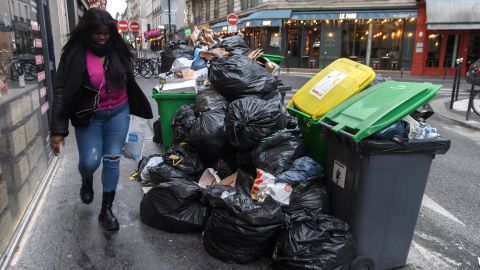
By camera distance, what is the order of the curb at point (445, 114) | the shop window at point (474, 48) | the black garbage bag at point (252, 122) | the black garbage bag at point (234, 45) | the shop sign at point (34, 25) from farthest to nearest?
1. the shop window at point (474, 48)
2. the curb at point (445, 114)
3. the black garbage bag at point (234, 45)
4. the shop sign at point (34, 25)
5. the black garbage bag at point (252, 122)

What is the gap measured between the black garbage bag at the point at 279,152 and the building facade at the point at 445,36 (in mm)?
20019

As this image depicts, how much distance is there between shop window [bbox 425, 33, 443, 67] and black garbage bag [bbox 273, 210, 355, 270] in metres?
22.2

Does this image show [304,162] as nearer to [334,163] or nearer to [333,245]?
[334,163]

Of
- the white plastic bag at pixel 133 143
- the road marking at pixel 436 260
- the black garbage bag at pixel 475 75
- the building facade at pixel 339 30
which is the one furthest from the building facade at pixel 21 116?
the building facade at pixel 339 30

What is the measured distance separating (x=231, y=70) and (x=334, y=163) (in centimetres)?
189

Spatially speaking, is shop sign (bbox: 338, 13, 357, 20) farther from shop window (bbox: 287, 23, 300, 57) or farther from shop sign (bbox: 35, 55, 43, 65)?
shop sign (bbox: 35, 55, 43, 65)

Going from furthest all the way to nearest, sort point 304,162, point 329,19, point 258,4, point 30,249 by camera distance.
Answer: point 258,4
point 329,19
point 304,162
point 30,249

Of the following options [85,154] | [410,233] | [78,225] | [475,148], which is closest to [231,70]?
[85,154]

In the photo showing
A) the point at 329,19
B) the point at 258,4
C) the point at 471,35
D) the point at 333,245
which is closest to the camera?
the point at 333,245

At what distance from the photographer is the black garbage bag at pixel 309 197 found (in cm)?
287

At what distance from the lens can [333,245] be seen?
252 centimetres

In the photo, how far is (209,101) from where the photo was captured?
4.36m

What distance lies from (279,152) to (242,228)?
88 centimetres

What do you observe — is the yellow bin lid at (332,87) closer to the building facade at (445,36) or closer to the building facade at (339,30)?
the building facade at (445,36)
